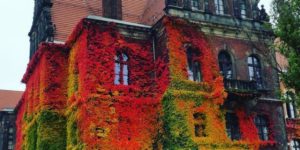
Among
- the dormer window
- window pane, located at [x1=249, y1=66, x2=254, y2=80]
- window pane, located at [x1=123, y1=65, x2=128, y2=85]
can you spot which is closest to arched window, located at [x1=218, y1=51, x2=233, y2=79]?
window pane, located at [x1=249, y1=66, x2=254, y2=80]

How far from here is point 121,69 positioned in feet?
84.3

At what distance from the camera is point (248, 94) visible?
25625 mm

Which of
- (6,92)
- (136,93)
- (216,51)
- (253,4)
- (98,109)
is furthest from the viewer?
(6,92)

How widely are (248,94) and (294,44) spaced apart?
5.61m

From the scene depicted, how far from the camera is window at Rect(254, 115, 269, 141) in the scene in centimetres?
2711

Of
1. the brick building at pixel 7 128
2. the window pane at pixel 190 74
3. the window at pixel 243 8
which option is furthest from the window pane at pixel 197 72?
the brick building at pixel 7 128

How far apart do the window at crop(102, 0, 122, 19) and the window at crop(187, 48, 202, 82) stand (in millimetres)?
6901

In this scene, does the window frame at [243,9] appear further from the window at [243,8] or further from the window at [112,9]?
the window at [112,9]

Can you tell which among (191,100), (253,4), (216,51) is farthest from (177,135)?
(253,4)

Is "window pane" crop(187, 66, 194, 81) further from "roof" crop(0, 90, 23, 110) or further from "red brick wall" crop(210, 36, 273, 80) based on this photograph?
"roof" crop(0, 90, 23, 110)

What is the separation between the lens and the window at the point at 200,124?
81.3ft

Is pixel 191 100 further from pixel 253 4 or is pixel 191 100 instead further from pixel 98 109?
pixel 253 4

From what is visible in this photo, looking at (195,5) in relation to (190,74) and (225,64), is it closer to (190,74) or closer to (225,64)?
(225,64)

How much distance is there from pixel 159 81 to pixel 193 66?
2.30 metres
